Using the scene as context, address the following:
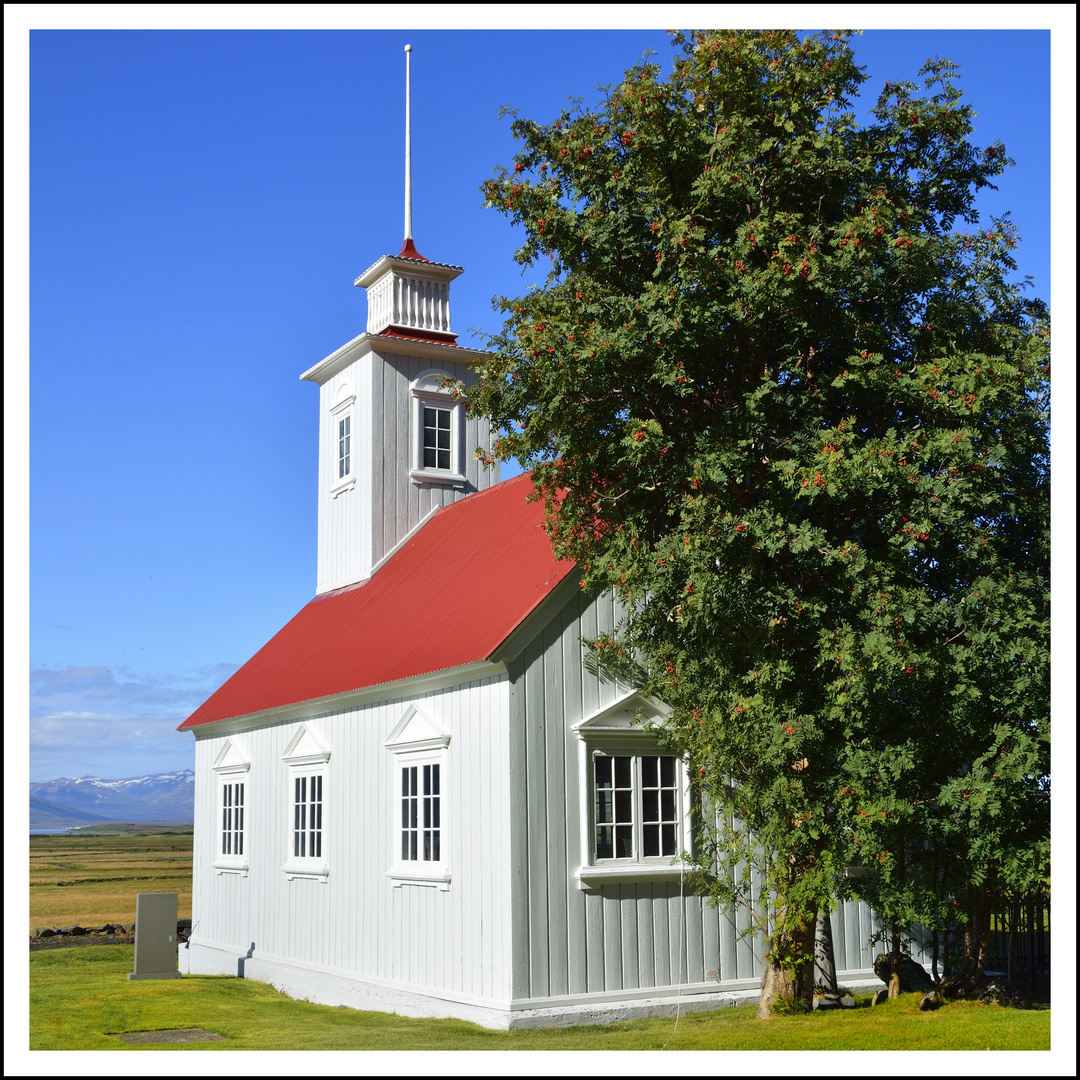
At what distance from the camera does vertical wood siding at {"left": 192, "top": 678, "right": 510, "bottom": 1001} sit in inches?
521

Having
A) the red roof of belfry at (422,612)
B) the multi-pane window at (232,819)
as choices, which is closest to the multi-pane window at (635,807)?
the red roof of belfry at (422,612)

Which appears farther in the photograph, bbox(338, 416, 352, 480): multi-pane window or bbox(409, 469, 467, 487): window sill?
bbox(338, 416, 352, 480): multi-pane window

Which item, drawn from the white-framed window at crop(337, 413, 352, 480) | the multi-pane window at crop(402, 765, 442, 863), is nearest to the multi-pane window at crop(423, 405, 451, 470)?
the white-framed window at crop(337, 413, 352, 480)

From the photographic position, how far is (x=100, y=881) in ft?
184

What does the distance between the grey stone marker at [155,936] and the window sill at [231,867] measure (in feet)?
4.15

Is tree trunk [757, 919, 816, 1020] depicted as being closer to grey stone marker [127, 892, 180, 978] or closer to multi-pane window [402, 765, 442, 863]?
multi-pane window [402, 765, 442, 863]

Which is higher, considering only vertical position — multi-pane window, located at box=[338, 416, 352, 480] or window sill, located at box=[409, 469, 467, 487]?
multi-pane window, located at box=[338, 416, 352, 480]

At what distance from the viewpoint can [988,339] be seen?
39.1ft

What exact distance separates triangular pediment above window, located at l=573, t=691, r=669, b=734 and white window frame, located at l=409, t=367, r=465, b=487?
8.82 m

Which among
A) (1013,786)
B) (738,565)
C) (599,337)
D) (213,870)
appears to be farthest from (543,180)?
(213,870)

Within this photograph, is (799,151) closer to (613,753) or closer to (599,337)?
(599,337)

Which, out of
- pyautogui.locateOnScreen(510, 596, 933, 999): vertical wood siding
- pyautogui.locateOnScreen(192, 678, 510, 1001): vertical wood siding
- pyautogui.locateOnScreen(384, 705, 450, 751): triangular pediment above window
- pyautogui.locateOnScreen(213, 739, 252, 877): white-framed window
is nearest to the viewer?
pyautogui.locateOnScreen(510, 596, 933, 999): vertical wood siding

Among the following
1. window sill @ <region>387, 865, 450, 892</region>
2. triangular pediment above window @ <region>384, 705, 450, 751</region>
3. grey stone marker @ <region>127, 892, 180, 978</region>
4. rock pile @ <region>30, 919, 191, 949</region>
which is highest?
triangular pediment above window @ <region>384, 705, 450, 751</region>

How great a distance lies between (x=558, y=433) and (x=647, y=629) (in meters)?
2.33
